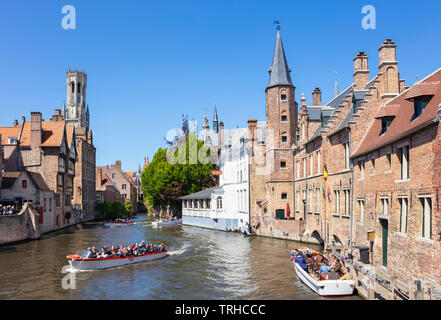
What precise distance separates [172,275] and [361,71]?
21.2m

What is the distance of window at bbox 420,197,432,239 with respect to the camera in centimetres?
1636

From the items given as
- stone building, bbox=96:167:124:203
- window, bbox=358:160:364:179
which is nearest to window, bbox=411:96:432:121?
window, bbox=358:160:364:179

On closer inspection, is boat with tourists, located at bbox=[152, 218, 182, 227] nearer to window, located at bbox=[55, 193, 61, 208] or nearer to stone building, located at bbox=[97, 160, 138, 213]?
window, located at bbox=[55, 193, 61, 208]

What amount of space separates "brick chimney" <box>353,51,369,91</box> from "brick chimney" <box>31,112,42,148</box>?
3933 cm

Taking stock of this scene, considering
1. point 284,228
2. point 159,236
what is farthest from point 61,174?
point 284,228

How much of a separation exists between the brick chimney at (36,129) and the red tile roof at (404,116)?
136 ft

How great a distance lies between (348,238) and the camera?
27.7 m

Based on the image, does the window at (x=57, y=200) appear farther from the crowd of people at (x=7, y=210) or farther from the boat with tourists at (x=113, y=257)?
the boat with tourists at (x=113, y=257)

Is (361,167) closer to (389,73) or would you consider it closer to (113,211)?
(389,73)

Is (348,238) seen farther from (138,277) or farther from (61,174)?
(61,174)

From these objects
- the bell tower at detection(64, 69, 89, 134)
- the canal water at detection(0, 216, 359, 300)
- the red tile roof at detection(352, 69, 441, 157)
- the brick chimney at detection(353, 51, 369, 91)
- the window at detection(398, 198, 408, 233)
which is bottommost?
the canal water at detection(0, 216, 359, 300)

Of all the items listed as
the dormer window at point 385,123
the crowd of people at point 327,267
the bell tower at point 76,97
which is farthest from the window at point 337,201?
the bell tower at point 76,97

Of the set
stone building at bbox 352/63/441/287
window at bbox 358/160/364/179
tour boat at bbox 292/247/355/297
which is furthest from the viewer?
window at bbox 358/160/364/179

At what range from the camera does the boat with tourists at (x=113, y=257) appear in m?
27.0
